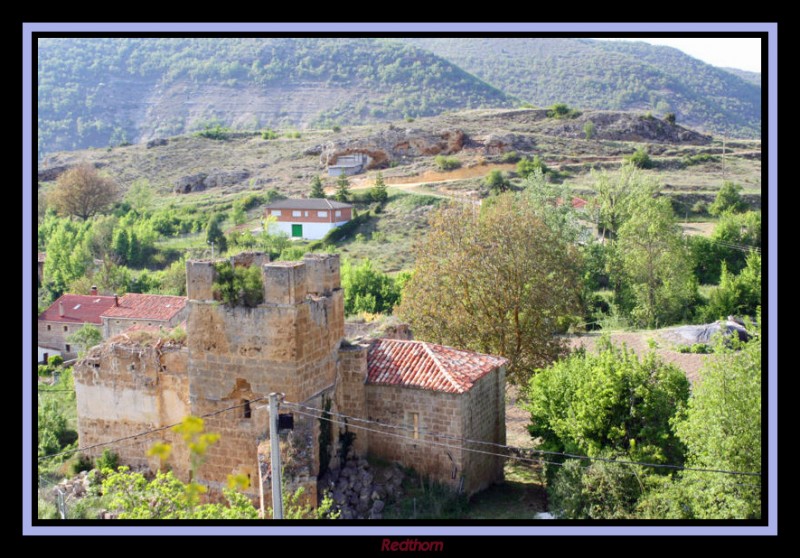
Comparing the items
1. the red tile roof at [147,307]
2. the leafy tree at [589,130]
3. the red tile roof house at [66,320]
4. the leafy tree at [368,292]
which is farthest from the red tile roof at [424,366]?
the leafy tree at [589,130]

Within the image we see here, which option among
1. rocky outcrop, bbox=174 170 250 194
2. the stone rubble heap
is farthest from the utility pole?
rocky outcrop, bbox=174 170 250 194

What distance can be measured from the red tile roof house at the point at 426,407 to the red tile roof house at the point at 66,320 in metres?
25.4

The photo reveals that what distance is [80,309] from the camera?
41.6 m

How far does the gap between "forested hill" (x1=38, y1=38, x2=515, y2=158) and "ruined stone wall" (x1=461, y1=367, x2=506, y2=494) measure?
94.1 meters

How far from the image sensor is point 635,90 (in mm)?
114000

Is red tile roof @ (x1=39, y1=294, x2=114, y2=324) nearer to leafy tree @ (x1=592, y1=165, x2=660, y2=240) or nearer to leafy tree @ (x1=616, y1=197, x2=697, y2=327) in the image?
leafy tree @ (x1=616, y1=197, x2=697, y2=327)

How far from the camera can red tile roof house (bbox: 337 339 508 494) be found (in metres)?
17.6

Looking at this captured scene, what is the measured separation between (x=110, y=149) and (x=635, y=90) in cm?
6605

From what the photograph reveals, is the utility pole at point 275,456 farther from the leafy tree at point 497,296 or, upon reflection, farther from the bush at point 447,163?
the bush at point 447,163

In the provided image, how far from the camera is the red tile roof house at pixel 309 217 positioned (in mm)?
54625

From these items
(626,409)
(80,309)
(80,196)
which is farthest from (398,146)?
(626,409)

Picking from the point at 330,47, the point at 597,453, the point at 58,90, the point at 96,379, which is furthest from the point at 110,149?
the point at 597,453

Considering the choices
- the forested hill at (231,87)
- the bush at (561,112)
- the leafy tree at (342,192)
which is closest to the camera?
the leafy tree at (342,192)

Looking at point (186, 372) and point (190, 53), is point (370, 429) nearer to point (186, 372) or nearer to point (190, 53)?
point (186, 372)
